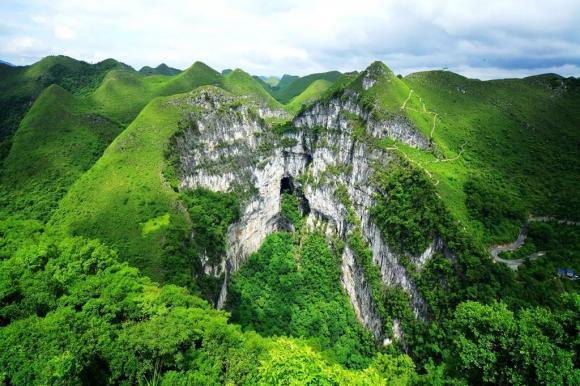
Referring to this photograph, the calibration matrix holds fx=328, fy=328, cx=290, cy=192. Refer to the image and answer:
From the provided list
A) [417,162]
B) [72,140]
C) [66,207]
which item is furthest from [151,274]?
[72,140]

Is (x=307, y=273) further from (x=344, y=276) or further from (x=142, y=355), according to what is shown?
(x=142, y=355)

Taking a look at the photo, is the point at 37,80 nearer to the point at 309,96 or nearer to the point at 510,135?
the point at 309,96

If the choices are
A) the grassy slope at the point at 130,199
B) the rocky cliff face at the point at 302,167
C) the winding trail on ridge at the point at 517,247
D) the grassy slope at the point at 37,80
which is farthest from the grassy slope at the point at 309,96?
the winding trail on ridge at the point at 517,247

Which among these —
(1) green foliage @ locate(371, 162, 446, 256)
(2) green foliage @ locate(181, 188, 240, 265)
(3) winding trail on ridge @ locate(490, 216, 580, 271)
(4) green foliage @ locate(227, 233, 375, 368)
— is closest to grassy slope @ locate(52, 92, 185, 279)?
(2) green foliage @ locate(181, 188, 240, 265)

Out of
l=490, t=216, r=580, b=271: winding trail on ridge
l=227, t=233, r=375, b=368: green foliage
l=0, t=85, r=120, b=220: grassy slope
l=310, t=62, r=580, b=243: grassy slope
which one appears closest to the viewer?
l=490, t=216, r=580, b=271: winding trail on ridge

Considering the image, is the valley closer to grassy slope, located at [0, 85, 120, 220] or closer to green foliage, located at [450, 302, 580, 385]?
green foliage, located at [450, 302, 580, 385]

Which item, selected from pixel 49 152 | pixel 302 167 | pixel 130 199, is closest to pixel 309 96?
pixel 302 167
